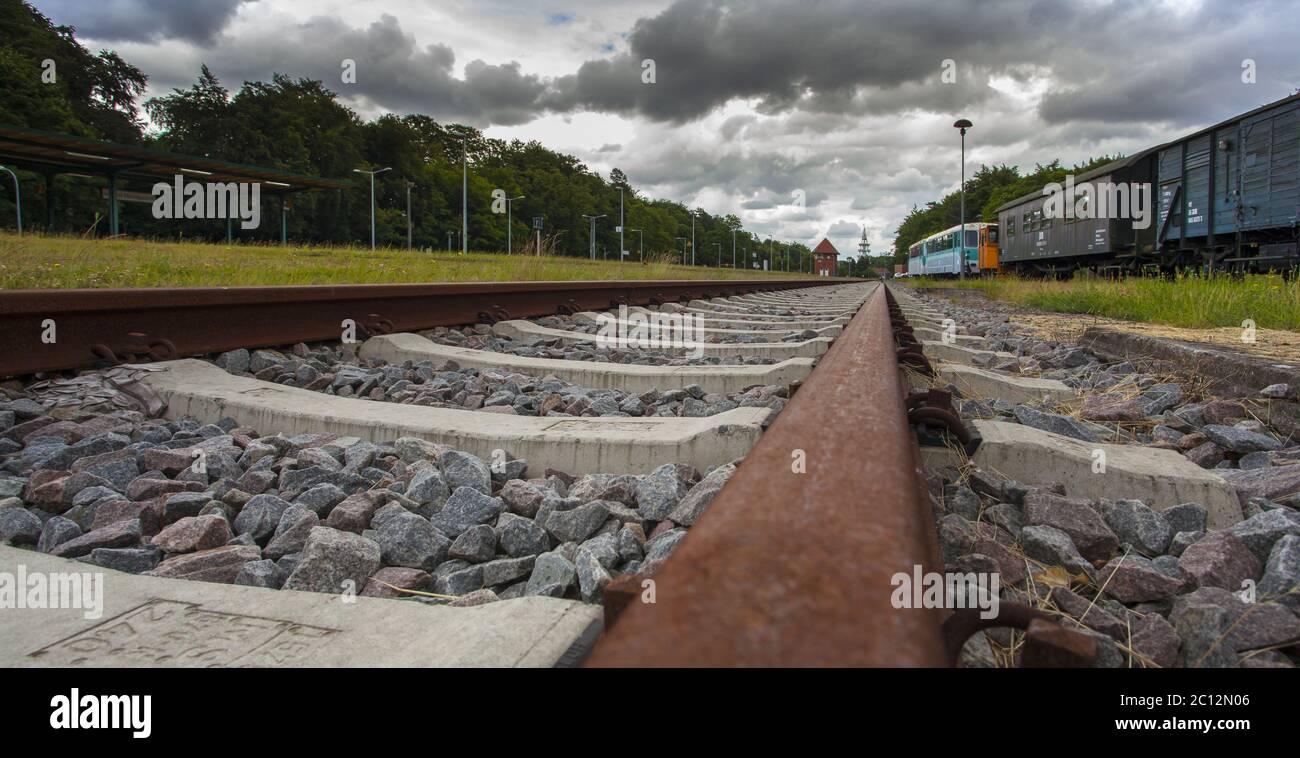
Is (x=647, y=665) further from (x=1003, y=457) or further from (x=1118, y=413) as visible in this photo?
(x=1118, y=413)

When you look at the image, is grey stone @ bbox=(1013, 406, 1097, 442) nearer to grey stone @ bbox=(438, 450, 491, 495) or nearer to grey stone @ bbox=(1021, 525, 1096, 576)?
grey stone @ bbox=(1021, 525, 1096, 576)

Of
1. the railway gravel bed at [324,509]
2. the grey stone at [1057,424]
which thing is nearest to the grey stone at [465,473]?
the railway gravel bed at [324,509]

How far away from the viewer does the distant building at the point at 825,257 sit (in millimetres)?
163000

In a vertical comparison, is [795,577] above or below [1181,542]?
above

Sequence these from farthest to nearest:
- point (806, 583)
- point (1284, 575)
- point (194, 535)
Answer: point (194, 535) < point (1284, 575) < point (806, 583)

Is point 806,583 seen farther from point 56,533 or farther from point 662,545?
point 56,533

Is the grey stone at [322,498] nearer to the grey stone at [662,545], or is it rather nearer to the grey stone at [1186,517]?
the grey stone at [662,545]

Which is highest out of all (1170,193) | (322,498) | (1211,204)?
(1170,193)

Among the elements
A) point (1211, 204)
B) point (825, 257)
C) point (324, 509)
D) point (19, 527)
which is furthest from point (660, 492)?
point (825, 257)

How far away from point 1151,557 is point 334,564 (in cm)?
165

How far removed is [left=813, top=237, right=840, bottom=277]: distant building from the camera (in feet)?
535

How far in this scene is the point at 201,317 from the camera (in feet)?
10.9
